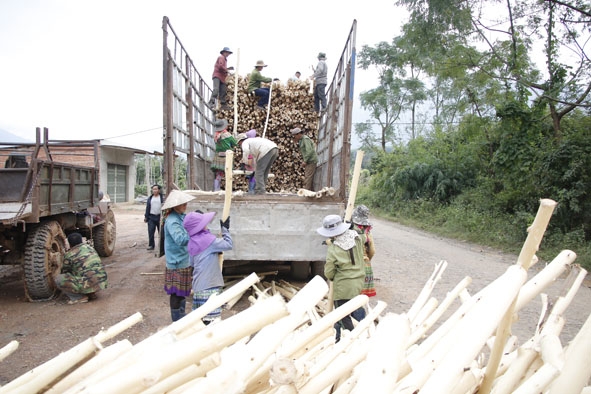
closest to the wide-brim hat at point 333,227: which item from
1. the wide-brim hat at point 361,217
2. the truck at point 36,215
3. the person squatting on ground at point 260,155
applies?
the wide-brim hat at point 361,217

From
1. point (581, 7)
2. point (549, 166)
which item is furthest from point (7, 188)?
point (581, 7)

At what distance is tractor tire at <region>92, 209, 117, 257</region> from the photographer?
8.62 metres

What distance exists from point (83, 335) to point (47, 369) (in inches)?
138

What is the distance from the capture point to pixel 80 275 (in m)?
5.62

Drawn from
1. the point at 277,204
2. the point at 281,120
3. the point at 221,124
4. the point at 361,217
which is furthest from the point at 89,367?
the point at 281,120

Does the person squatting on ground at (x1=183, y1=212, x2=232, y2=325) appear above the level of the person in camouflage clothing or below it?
above

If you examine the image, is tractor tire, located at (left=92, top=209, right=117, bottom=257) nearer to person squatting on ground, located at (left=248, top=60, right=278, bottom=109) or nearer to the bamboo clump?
the bamboo clump

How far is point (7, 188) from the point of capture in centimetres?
566

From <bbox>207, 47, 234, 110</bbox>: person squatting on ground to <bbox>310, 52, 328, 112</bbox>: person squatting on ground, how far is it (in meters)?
1.84

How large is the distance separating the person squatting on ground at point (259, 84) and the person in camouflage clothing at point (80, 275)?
4.53 metres

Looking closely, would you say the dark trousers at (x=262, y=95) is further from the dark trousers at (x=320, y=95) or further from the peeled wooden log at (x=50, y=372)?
the peeled wooden log at (x=50, y=372)

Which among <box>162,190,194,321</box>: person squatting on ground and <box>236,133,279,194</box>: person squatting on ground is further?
<box>236,133,279,194</box>: person squatting on ground

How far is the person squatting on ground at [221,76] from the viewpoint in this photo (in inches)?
335

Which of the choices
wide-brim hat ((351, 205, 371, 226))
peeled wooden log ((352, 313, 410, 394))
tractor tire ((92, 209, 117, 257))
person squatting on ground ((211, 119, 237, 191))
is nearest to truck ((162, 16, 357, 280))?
wide-brim hat ((351, 205, 371, 226))
